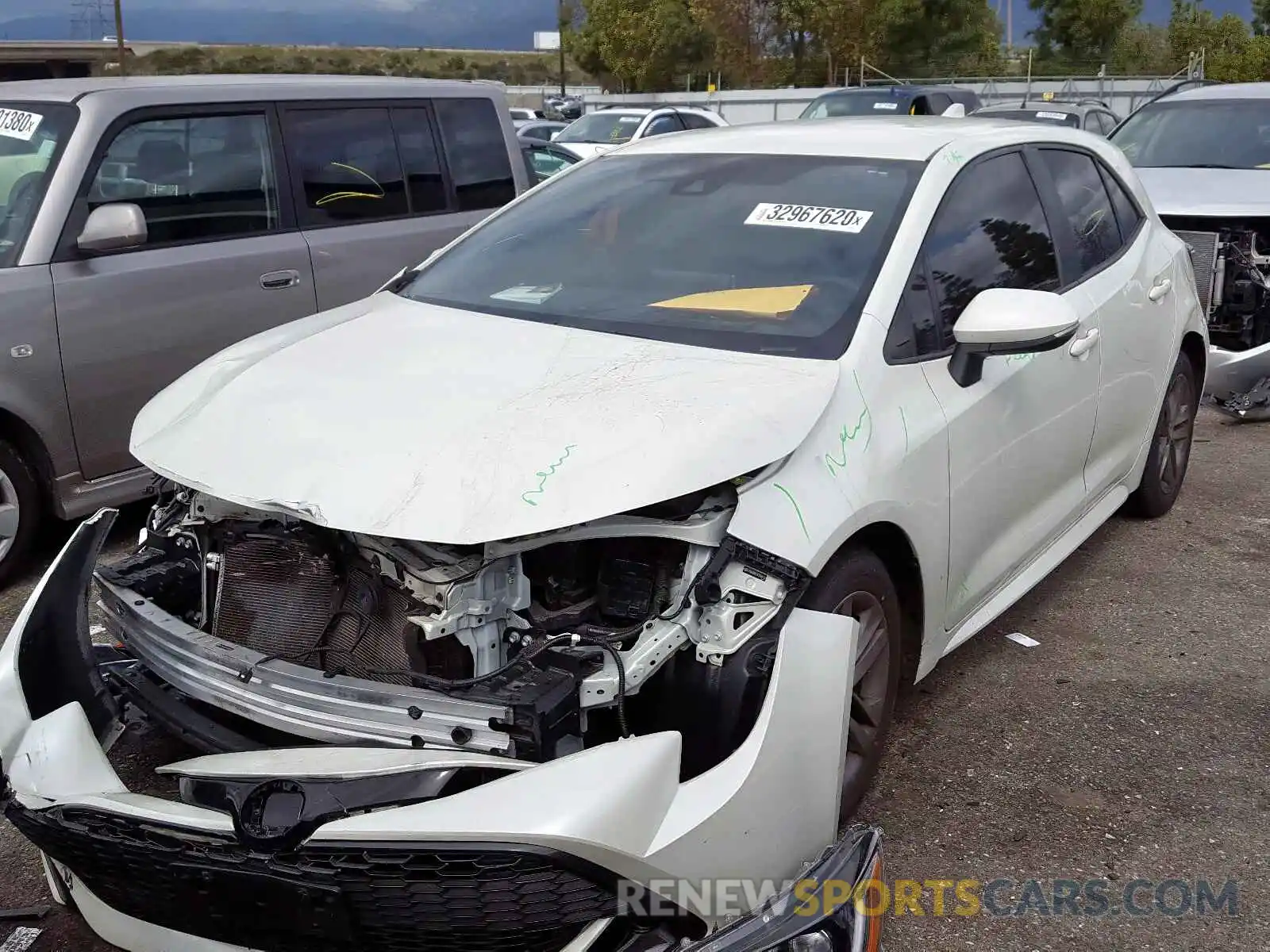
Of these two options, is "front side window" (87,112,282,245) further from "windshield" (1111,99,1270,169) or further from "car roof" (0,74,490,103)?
"windshield" (1111,99,1270,169)

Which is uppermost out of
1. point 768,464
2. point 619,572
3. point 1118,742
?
point 768,464

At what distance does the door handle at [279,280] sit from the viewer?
529 centimetres

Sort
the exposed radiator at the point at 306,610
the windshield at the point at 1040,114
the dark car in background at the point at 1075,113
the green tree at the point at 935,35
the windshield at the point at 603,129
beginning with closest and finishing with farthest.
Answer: the exposed radiator at the point at 306,610 → the windshield at the point at 1040,114 → the dark car in background at the point at 1075,113 → the windshield at the point at 603,129 → the green tree at the point at 935,35

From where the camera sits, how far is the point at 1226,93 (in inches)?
360

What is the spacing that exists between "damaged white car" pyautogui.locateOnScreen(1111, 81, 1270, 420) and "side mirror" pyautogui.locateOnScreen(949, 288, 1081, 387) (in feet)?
13.3

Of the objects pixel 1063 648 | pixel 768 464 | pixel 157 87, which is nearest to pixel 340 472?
pixel 768 464

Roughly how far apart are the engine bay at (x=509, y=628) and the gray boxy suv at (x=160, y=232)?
2183 millimetres

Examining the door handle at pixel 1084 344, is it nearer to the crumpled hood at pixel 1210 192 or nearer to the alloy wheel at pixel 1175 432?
the alloy wheel at pixel 1175 432

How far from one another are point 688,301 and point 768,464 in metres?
0.84

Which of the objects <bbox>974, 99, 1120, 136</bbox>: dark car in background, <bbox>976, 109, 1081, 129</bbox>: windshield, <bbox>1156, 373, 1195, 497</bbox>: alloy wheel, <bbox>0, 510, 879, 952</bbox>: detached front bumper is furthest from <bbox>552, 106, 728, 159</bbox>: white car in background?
<bbox>0, 510, 879, 952</bbox>: detached front bumper

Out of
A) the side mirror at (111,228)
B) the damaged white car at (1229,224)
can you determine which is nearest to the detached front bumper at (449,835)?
the side mirror at (111,228)

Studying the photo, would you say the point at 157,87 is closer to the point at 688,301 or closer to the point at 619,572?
the point at 688,301

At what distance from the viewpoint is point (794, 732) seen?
234 cm

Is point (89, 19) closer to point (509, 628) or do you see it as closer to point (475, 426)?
point (475, 426)
